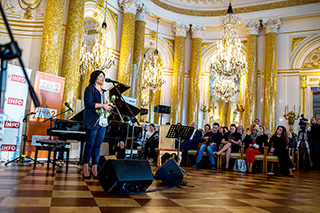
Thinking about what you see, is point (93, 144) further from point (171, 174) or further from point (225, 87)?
point (225, 87)

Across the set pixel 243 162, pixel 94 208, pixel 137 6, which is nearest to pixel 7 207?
pixel 94 208

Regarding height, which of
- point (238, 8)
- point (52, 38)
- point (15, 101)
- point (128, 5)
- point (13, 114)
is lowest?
point (13, 114)

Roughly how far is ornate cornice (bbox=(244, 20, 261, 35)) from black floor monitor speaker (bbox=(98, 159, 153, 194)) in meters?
11.1

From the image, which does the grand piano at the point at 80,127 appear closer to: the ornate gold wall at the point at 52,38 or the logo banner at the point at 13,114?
the logo banner at the point at 13,114

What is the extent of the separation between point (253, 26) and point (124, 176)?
11.4m

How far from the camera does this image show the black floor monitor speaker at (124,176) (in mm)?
2768

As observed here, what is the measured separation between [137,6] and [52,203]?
10.0m

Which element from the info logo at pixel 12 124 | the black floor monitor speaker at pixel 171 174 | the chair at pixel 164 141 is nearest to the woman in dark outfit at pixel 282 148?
the chair at pixel 164 141

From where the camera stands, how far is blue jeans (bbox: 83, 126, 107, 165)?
358cm

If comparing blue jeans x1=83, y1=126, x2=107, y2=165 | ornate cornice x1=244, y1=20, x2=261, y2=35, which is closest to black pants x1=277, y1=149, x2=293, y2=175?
blue jeans x1=83, y1=126, x2=107, y2=165

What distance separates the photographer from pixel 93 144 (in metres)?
3.65

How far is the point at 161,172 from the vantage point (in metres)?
3.67

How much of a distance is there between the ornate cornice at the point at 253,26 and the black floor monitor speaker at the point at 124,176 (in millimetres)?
11072

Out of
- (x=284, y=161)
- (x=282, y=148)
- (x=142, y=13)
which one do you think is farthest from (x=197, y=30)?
(x=284, y=161)
